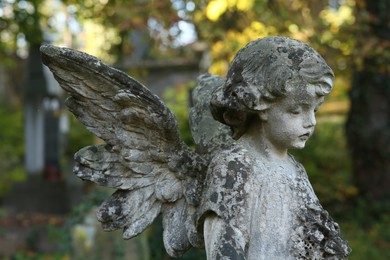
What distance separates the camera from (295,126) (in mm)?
3695

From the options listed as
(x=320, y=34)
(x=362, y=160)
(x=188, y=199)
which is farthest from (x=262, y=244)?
(x=362, y=160)

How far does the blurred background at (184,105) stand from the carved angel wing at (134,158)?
13.6ft

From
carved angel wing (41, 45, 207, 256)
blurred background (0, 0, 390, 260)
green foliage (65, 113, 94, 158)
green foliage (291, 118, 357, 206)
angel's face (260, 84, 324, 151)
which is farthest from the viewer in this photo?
green foliage (65, 113, 94, 158)

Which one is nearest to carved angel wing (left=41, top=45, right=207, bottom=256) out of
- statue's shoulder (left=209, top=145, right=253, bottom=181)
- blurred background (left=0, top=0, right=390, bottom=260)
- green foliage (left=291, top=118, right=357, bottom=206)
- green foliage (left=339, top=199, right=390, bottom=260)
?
statue's shoulder (left=209, top=145, right=253, bottom=181)

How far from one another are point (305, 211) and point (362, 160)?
10568 mm

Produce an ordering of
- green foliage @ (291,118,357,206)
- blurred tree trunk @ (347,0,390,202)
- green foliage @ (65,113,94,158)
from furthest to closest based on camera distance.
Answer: green foliage @ (65,113,94,158)
green foliage @ (291,118,357,206)
blurred tree trunk @ (347,0,390,202)

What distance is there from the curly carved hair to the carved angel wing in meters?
0.40

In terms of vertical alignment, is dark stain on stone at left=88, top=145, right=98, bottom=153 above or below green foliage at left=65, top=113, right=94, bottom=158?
below

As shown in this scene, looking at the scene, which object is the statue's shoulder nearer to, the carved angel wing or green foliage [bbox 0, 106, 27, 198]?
the carved angel wing

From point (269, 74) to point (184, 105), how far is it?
34.5 ft

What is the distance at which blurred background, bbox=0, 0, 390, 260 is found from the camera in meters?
10.0

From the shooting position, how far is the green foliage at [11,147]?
20.1 meters

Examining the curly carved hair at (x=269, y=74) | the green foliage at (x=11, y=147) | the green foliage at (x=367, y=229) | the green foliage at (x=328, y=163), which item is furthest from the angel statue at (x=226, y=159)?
the green foliage at (x=11, y=147)

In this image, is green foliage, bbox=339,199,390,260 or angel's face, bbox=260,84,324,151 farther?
green foliage, bbox=339,199,390,260
